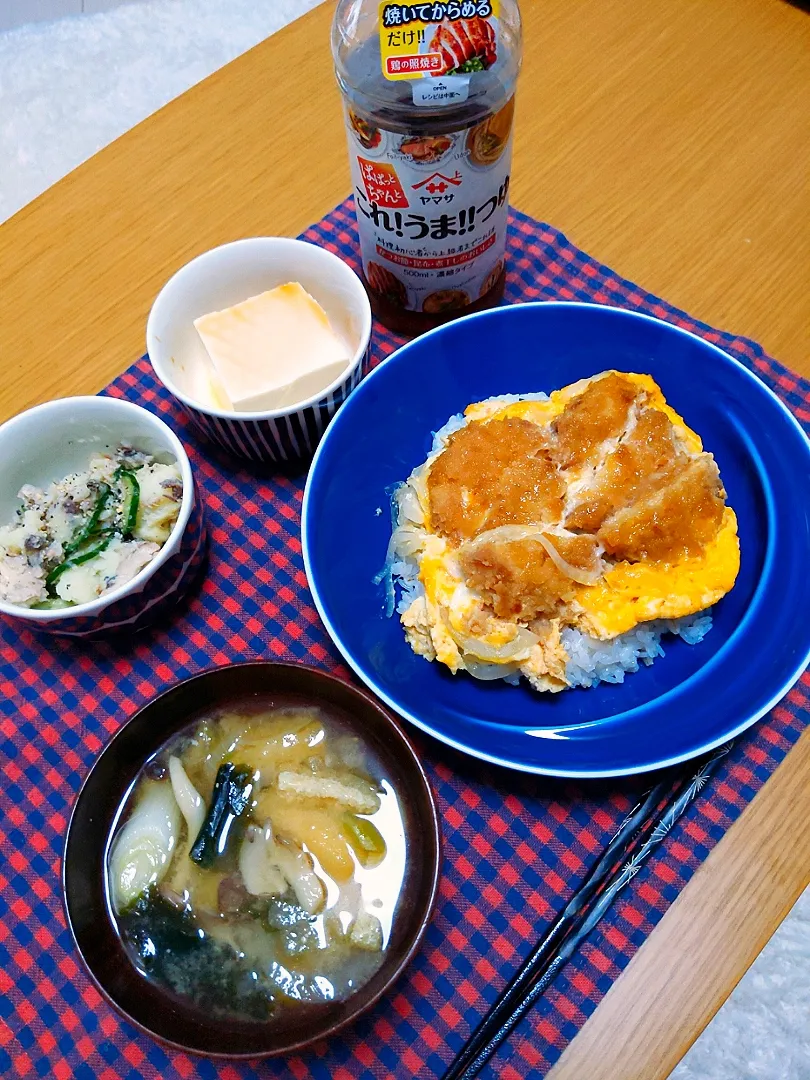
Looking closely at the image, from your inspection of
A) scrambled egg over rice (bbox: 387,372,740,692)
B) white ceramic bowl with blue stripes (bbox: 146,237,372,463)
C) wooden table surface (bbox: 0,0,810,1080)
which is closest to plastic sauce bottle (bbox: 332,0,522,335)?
white ceramic bowl with blue stripes (bbox: 146,237,372,463)

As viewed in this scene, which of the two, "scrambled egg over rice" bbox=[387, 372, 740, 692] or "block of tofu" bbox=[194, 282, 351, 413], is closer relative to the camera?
"scrambled egg over rice" bbox=[387, 372, 740, 692]

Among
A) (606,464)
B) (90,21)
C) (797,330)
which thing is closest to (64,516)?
(606,464)

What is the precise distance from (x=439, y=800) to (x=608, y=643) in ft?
1.35

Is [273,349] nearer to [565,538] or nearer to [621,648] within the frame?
[565,538]

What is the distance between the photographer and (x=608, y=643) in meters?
1.46

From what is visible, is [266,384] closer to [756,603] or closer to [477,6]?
[477,6]

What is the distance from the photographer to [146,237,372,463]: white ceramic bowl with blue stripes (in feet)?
5.05

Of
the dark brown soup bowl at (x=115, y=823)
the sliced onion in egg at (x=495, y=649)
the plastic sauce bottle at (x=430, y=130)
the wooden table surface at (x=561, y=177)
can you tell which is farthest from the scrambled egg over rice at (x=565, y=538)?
the wooden table surface at (x=561, y=177)

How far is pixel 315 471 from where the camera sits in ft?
4.90

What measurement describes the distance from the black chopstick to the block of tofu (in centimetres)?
99

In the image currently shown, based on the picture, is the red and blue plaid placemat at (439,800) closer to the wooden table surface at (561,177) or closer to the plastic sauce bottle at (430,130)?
the wooden table surface at (561,177)

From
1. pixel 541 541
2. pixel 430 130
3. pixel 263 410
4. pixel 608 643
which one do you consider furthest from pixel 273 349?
pixel 608 643

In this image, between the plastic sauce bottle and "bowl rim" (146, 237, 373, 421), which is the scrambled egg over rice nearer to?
"bowl rim" (146, 237, 373, 421)

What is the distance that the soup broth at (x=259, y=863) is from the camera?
1208mm
